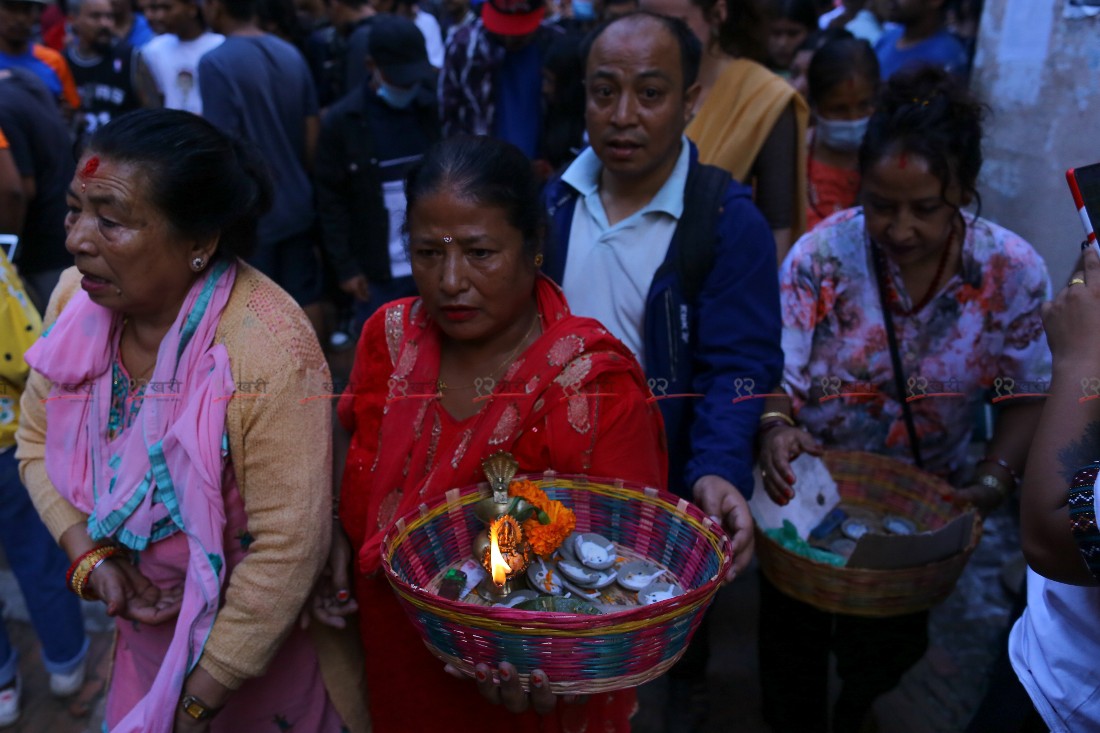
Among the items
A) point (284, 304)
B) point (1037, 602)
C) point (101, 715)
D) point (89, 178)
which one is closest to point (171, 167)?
point (89, 178)

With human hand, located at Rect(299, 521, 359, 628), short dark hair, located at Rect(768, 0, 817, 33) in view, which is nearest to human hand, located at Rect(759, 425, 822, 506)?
human hand, located at Rect(299, 521, 359, 628)

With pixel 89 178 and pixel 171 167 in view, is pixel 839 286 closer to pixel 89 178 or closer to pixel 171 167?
pixel 171 167

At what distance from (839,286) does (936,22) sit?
3.64m

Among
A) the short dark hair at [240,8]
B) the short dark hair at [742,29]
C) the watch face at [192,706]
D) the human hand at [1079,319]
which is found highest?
the short dark hair at [240,8]

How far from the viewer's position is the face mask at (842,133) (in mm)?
4125

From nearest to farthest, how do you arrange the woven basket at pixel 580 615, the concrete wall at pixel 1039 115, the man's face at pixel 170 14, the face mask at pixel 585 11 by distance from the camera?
the woven basket at pixel 580 615, the concrete wall at pixel 1039 115, the man's face at pixel 170 14, the face mask at pixel 585 11

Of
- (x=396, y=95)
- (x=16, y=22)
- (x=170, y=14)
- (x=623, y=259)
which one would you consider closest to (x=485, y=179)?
(x=623, y=259)

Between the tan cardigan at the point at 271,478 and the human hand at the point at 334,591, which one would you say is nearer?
the tan cardigan at the point at 271,478

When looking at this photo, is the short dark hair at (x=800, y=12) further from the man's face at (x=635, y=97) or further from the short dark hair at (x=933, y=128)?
the man's face at (x=635, y=97)

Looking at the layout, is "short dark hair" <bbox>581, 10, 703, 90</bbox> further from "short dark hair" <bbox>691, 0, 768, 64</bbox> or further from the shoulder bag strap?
"short dark hair" <bbox>691, 0, 768, 64</bbox>

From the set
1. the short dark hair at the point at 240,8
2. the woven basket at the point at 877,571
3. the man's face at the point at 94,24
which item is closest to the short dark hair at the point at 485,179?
the woven basket at the point at 877,571

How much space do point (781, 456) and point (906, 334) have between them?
0.61 metres

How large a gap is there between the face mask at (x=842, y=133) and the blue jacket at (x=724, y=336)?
201 centimetres

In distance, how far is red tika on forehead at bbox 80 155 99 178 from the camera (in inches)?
76.0
